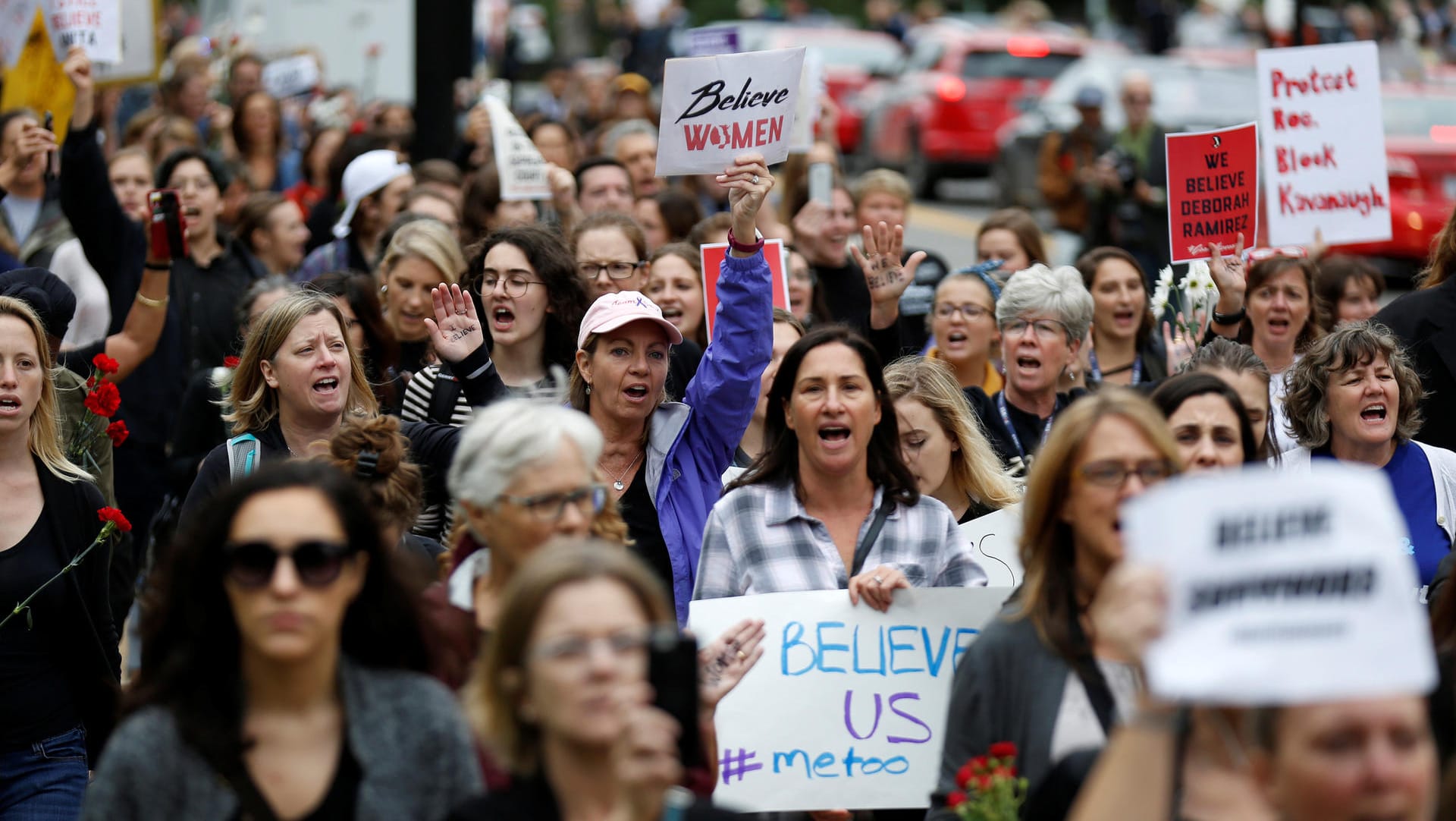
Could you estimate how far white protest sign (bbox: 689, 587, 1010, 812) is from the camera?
5039mm


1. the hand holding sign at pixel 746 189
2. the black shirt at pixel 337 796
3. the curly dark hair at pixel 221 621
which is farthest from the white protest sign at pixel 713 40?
the black shirt at pixel 337 796

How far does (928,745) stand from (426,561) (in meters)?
1.55

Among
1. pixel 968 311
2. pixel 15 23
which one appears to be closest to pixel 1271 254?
pixel 968 311

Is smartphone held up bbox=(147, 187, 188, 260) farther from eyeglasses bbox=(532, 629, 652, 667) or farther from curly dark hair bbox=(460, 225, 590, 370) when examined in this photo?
eyeglasses bbox=(532, 629, 652, 667)

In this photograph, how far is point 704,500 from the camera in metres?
→ 5.61

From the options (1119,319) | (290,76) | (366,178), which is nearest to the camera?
(1119,319)

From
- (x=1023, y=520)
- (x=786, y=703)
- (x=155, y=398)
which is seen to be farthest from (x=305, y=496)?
(x=155, y=398)

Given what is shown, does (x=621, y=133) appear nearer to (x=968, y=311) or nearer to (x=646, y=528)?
(x=968, y=311)

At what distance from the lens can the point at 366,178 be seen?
9695 mm

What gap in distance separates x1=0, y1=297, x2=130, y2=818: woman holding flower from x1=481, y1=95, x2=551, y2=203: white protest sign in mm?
3844

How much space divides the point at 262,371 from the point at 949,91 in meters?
17.5

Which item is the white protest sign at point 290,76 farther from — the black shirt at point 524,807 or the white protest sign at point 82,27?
the black shirt at point 524,807

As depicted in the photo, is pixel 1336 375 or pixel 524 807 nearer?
pixel 524 807

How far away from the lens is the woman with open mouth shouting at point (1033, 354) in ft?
22.5
